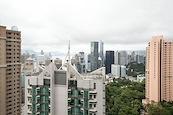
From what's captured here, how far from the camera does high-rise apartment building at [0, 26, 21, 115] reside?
25.6ft

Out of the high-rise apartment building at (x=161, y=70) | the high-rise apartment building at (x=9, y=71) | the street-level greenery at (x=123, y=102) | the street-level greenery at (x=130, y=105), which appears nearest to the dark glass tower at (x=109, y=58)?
the street-level greenery at (x=130, y=105)

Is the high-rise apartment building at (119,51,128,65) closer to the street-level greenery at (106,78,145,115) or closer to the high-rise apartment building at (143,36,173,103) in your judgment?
the street-level greenery at (106,78,145,115)

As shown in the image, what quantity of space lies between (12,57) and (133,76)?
21.6m

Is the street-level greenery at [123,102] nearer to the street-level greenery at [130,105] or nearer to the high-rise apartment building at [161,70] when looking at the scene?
the street-level greenery at [130,105]

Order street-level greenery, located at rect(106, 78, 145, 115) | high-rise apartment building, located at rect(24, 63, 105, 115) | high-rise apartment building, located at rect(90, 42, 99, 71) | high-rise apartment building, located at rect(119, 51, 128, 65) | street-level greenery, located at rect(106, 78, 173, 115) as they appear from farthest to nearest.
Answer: high-rise apartment building, located at rect(119, 51, 128, 65) < high-rise apartment building, located at rect(90, 42, 99, 71) < street-level greenery, located at rect(106, 78, 145, 115) < street-level greenery, located at rect(106, 78, 173, 115) < high-rise apartment building, located at rect(24, 63, 105, 115)

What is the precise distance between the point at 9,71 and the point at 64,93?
446cm

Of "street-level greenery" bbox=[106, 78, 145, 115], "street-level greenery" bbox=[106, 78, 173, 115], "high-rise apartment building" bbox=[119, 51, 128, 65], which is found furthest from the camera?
"high-rise apartment building" bbox=[119, 51, 128, 65]

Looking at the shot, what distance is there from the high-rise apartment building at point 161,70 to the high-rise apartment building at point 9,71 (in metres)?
7.98

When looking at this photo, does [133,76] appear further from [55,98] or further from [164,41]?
[55,98]

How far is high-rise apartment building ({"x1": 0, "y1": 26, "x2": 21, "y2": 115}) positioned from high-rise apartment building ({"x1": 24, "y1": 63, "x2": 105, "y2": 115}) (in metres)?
3.32

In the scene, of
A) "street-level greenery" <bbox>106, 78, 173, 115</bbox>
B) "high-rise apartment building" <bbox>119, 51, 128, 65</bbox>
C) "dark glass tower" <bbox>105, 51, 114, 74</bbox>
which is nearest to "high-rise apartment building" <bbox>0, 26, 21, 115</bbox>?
"street-level greenery" <bbox>106, 78, 173, 115</bbox>

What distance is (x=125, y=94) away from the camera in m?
12.0

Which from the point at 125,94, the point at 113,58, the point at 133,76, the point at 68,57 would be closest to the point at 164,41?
the point at 125,94

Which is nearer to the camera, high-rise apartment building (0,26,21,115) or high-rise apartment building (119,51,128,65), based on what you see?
high-rise apartment building (0,26,21,115)
